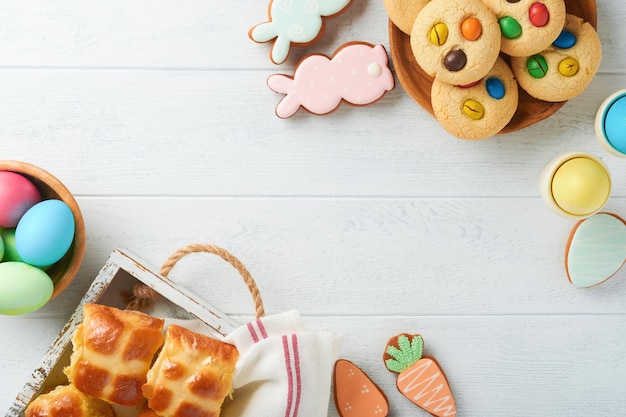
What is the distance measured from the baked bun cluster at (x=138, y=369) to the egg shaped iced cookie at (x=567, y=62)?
0.60m

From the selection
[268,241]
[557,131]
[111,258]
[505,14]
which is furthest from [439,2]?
[111,258]

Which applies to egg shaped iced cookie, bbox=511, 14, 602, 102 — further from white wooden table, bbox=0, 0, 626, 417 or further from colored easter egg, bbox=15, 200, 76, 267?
colored easter egg, bbox=15, 200, 76, 267

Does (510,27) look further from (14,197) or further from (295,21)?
(14,197)

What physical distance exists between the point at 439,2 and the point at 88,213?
62cm

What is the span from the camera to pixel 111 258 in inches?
37.4

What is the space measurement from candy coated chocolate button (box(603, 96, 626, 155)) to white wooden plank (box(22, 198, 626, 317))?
11cm

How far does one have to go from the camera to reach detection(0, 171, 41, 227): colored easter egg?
0.91 metres

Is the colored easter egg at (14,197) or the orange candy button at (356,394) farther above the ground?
the colored easter egg at (14,197)

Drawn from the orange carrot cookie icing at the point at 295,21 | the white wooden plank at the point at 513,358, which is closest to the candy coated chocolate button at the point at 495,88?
the orange carrot cookie icing at the point at 295,21

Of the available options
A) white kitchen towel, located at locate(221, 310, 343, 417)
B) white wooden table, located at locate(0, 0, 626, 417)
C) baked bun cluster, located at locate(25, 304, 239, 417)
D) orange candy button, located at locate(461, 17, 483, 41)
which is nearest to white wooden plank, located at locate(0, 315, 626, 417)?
white wooden table, located at locate(0, 0, 626, 417)

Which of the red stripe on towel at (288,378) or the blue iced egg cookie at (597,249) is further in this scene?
the blue iced egg cookie at (597,249)

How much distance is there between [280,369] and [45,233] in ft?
1.20

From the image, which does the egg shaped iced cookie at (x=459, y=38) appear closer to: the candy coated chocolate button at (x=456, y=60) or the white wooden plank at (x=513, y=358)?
the candy coated chocolate button at (x=456, y=60)

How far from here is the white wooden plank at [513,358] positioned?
3.59 ft
